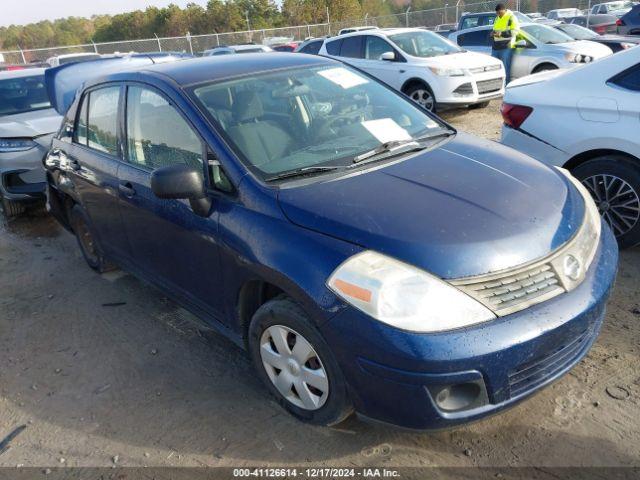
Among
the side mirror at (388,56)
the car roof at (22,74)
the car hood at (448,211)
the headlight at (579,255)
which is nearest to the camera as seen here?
the car hood at (448,211)

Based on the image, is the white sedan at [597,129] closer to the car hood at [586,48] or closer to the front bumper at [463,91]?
the front bumper at [463,91]

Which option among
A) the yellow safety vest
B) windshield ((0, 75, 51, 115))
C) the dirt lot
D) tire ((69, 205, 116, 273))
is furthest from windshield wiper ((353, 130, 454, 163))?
the yellow safety vest

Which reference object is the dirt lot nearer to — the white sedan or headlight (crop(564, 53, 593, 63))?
the white sedan

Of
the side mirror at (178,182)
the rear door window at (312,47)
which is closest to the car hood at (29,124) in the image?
the side mirror at (178,182)

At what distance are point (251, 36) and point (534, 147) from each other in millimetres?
30499

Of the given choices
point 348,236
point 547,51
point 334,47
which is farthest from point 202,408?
point 547,51

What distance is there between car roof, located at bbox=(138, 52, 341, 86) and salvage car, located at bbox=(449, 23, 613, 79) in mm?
8400

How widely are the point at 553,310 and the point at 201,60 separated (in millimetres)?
2671

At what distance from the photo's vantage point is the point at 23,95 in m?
7.44

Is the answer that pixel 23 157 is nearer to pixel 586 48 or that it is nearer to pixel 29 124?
pixel 29 124

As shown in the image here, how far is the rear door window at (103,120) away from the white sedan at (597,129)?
9.89 feet

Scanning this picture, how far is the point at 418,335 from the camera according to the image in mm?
2049

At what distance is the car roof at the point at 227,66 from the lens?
3.18 m

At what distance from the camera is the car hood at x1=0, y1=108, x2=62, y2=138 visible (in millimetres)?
6203
